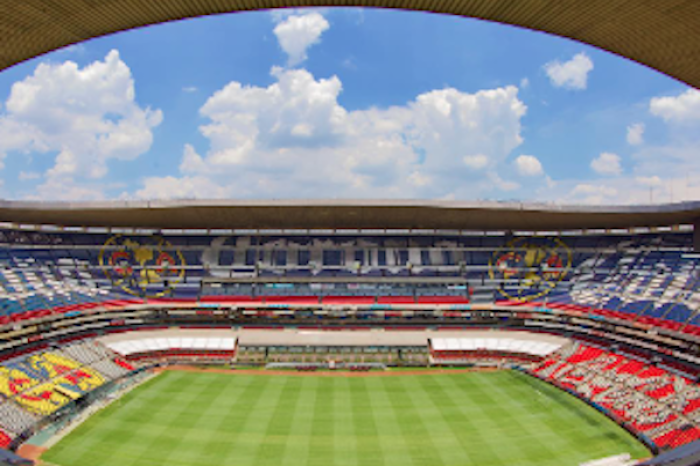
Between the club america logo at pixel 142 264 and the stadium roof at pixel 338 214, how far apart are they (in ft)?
11.0

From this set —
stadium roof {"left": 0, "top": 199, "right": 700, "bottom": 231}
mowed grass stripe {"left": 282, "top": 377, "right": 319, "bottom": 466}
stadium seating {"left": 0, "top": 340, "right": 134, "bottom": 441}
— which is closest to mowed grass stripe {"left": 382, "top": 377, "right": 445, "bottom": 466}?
mowed grass stripe {"left": 282, "top": 377, "right": 319, "bottom": 466}

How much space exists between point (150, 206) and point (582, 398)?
38208mm

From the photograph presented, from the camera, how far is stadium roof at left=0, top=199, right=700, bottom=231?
3884cm

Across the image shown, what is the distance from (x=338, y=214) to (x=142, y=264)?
24.6 metres

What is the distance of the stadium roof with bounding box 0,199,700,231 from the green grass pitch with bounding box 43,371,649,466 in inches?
597

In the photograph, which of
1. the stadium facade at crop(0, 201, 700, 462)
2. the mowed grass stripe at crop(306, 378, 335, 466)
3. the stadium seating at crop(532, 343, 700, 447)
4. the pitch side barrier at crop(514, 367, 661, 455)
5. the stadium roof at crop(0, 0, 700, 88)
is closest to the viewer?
the stadium roof at crop(0, 0, 700, 88)

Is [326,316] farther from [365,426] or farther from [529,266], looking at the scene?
[529,266]

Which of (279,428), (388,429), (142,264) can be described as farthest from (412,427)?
(142,264)

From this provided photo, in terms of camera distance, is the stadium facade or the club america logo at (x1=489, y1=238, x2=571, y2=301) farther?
the club america logo at (x1=489, y1=238, x2=571, y2=301)

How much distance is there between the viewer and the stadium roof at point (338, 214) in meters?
38.8

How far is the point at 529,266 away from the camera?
51094 mm

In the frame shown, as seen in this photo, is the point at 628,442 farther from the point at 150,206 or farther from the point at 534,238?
the point at 150,206

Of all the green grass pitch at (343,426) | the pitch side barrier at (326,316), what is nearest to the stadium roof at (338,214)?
the pitch side barrier at (326,316)

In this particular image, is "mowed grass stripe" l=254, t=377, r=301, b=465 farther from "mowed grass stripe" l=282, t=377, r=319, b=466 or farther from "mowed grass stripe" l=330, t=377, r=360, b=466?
"mowed grass stripe" l=330, t=377, r=360, b=466
